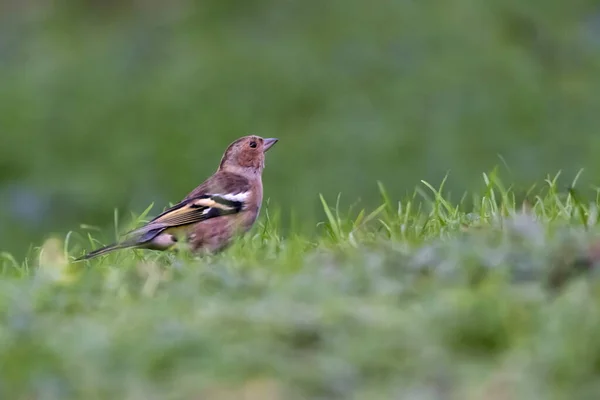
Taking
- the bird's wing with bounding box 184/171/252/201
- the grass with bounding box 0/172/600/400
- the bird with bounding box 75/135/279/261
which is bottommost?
the bird with bounding box 75/135/279/261

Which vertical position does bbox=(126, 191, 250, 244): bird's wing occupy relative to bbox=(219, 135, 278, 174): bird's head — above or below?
below

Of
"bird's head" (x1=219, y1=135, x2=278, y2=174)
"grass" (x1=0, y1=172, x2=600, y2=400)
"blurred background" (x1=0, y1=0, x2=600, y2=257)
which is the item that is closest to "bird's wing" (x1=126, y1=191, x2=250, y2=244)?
"bird's head" (x1=219, y1=135, x2=278, y2=174)

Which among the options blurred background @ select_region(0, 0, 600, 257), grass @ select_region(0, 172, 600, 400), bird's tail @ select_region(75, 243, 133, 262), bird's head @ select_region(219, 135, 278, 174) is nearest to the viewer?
grass @ select_region(0, 172, 600, 400)

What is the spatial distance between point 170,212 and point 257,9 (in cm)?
884

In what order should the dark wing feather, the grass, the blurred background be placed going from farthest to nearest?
1. the blurred background
2. the dark wing feather
3. the grass

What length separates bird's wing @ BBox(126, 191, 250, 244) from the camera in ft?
23.7

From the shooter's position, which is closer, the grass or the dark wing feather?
the grass

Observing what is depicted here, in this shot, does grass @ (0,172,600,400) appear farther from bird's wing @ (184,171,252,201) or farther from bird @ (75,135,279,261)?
bird's wing @ (184,171,252,201)

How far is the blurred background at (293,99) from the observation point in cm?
1304

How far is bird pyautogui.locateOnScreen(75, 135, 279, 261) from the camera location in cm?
709

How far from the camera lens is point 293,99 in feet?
46.6

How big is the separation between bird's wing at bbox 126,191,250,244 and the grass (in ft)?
4.14

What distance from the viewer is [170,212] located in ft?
24.4

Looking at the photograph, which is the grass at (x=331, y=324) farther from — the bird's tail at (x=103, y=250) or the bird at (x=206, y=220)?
the bird at (x=206, y=220)
